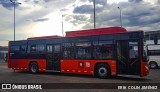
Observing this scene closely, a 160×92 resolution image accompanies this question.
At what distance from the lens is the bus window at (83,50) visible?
1823 cm

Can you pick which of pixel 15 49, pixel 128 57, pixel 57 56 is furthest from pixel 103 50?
pixel 15 49

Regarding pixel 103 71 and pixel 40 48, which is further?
pixel 40 48

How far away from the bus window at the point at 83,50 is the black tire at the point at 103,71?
108 cm

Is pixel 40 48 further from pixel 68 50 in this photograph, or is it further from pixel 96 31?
pixel 96 31

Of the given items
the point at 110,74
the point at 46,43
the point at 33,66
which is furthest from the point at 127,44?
the point at 33,66

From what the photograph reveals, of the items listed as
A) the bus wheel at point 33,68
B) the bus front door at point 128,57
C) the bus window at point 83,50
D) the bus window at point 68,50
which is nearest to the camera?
the bus front door at point 128,57

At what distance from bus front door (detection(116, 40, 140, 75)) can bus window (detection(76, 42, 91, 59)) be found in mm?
2283

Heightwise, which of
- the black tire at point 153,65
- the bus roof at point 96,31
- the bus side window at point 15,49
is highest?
the bus roof at point 96,31

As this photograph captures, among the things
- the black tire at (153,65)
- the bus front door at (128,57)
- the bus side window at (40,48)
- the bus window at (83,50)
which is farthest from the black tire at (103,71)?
the black tire at (153,65)

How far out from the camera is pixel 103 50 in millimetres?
17531

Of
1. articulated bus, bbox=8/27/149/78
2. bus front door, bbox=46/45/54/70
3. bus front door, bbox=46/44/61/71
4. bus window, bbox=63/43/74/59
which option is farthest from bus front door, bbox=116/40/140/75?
bus front door, bbox=46/45/54/70

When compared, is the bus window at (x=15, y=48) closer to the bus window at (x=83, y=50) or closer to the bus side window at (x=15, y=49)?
the bus side window at (x=15, y=49)

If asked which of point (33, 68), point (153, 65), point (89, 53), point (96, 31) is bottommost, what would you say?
point (153, 65)

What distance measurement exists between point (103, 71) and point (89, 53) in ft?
5.49
